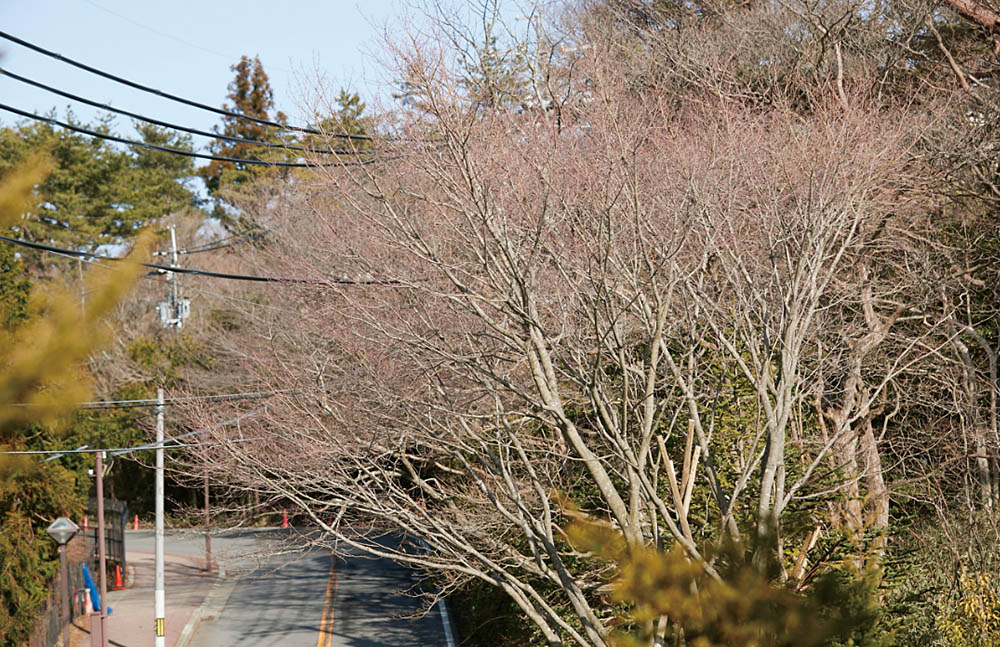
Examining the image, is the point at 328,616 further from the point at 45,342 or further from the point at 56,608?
the point at 45,342

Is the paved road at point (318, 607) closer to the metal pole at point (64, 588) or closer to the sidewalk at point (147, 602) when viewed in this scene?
the sidewalk at point (147, 602)

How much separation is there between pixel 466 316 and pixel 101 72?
4673 millimetres

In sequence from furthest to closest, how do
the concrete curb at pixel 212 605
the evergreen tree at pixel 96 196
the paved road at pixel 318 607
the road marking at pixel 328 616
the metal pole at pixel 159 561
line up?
the evergreen tree at pixel 96 196, the concrete curb at pixel 212 605, the paved road at pixel 318 607, the road marking at pixel 328 616, the metal pole at pixel 159 561

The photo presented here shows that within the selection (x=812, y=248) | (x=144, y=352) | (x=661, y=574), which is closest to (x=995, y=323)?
(x=812, y=248)

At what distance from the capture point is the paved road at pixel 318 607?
782 inches

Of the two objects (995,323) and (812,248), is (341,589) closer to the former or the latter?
(995,323)

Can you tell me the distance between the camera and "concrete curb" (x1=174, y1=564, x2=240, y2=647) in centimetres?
2075

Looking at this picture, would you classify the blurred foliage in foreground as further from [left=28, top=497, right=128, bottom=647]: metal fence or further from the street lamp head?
[left=28, top=497, right=128, bottom=647]: metal fence

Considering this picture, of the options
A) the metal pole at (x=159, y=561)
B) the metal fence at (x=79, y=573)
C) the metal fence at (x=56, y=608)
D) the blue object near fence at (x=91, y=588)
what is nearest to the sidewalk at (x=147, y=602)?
the blue object near fence at (x=91, y=588)

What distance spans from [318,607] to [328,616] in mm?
1130

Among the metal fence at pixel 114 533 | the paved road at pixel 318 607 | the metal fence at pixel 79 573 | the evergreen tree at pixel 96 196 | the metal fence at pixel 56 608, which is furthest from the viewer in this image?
the evergreen tree at pixel 96 196

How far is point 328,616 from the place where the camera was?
21906 mm

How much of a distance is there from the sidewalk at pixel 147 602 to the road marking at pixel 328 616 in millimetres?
3002

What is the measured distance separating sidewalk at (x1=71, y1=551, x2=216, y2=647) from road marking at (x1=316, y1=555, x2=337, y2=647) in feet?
9.85
